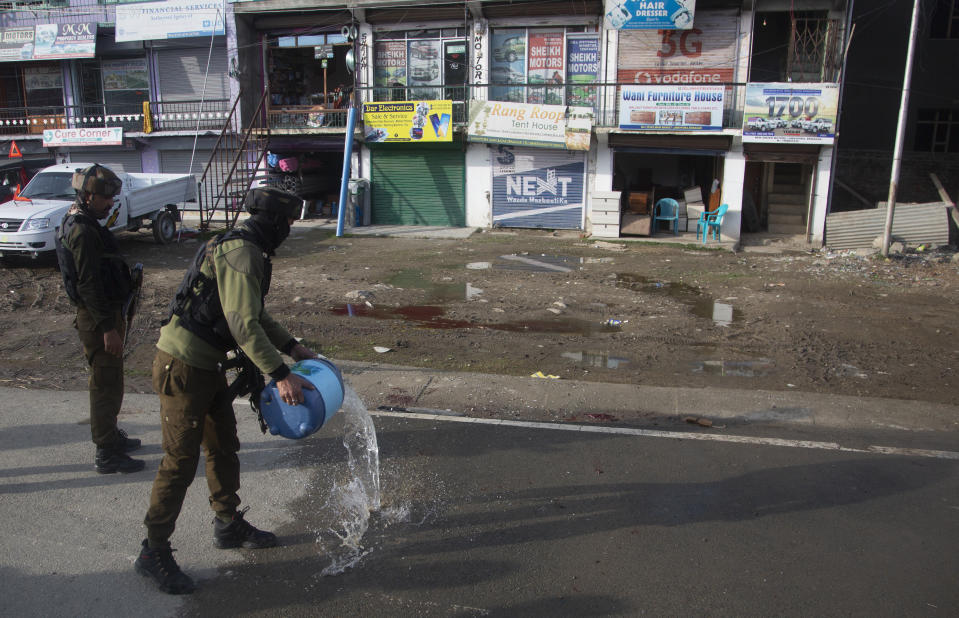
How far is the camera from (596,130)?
699 inches

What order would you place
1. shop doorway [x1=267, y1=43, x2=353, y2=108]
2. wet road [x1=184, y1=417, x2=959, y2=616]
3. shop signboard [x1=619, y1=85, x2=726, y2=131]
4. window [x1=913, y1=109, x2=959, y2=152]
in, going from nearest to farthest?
wet road [x1=184, y1=417, x2=959, y2=616] < shop signboard [x1=619, y1=85, x2=726, y2=131] < window [x1=913, y1=109, x2=959, y2=152] < shop doorway [x1=267, y1=43, x2=353, y2=108]

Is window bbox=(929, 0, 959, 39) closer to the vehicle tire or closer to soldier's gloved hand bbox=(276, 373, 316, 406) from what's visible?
the vehicle tire

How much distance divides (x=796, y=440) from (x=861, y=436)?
0.57 m

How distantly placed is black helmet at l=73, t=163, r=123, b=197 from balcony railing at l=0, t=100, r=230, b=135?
1696 cm

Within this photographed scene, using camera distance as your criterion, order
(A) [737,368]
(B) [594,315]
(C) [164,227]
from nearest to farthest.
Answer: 1. (A) [737,368]
2. (B) [594,315]
3. (C) [164,227]

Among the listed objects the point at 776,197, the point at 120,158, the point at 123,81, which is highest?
the point at 123,81

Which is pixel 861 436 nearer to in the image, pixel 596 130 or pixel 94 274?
pixel 94 274

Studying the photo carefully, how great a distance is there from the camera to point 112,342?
4.40 m

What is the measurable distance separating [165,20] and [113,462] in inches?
772

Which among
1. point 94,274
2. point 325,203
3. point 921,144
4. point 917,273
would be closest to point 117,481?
point 94,274

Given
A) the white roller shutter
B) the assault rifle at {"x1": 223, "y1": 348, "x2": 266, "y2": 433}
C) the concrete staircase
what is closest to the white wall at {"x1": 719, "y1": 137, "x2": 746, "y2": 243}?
the concrete staircase

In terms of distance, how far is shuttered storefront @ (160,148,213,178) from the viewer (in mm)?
21375

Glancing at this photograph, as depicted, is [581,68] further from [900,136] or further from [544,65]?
[900,136]

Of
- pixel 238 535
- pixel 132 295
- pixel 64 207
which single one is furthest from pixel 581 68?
pixel 238 535
